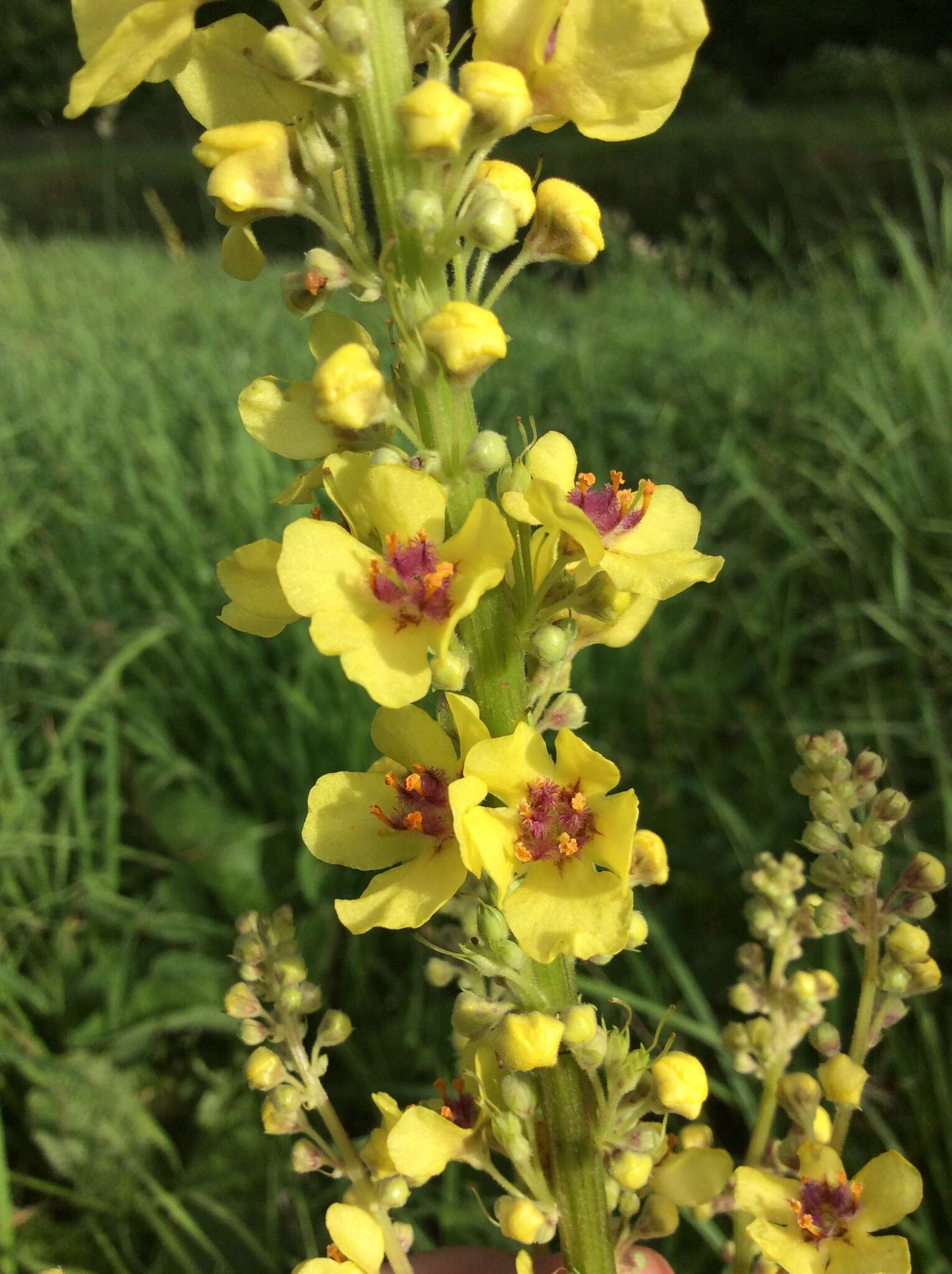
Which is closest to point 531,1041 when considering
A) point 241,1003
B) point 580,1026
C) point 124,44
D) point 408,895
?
point 580,1026

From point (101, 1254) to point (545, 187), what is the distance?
7.91 ft

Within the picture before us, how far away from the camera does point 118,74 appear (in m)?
1.00

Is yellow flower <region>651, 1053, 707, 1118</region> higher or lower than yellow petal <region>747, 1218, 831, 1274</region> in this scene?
higher

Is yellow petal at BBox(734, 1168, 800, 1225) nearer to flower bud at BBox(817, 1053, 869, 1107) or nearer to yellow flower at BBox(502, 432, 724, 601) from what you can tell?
flower bud at BBox(817, 1053, 869, 1107)

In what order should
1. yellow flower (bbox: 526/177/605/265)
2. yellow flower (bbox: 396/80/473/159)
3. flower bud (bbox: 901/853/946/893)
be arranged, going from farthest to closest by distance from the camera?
flower bud (bbox: 901/853/946/893)
yellow flower (bbox: 526/177/605/265)
yellow flower (bbox: 396/80/473/159)

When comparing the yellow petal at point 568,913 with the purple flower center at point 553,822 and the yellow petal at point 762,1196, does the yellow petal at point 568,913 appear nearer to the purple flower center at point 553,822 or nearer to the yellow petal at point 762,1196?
the purple flower center at point 553,822

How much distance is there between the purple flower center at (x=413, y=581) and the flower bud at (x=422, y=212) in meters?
0.31

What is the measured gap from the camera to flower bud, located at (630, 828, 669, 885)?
127cm

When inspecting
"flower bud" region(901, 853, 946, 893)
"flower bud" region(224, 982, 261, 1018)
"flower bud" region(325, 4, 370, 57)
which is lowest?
"flower bud" region(224, 982, 261, 1018)

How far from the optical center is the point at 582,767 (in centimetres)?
114

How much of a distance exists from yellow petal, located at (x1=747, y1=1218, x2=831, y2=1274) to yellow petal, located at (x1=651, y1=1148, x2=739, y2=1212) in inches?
2.3

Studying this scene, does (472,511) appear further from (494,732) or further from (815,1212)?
(815,1212)

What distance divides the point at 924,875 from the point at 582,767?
486 millimetres

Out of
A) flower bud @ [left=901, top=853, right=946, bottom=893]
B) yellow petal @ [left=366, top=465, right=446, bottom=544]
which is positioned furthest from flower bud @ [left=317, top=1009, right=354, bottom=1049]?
flower bud @ [left=901, top=853, right=946, bottom=893]
